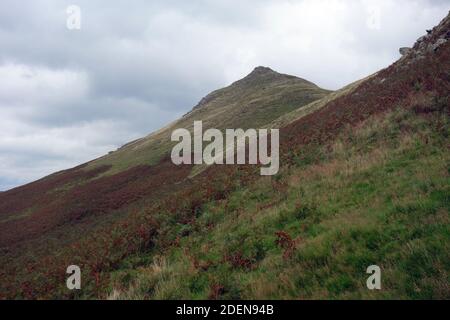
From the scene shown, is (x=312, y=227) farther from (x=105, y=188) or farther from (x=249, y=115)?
(x=249, y=115)

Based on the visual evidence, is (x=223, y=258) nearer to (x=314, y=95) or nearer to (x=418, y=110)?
(x=418, y=110)

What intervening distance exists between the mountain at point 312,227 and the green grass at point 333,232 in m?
0.04

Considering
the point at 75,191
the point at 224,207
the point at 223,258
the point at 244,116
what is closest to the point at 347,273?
the point at 223,258

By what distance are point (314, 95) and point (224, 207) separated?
55.5 metres

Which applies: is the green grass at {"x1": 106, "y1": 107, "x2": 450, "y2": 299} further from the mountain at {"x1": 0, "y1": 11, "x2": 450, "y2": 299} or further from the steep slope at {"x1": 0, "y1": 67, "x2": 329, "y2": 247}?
the steep slope at {"x1": 0, "y1": 67, "x2": 329, "y2": 247}

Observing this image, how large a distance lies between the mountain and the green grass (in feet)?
0.12

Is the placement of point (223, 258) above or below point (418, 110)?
below

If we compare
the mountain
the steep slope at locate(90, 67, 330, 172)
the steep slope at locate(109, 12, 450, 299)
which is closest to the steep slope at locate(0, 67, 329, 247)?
the steep slope at locate(90, 67, 330, 172)

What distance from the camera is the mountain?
7676 millimetres

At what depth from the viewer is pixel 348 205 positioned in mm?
11289

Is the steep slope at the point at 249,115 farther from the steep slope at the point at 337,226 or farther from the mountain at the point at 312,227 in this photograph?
the steep slope at the point at 337,226

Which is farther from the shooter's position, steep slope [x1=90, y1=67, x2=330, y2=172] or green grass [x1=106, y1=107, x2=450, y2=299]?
steep slope [x1=90, y1=67, x2=330, y2=172]

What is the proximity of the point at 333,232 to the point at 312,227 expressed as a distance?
1.38 metres

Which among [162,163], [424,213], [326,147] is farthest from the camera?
[162,163]
